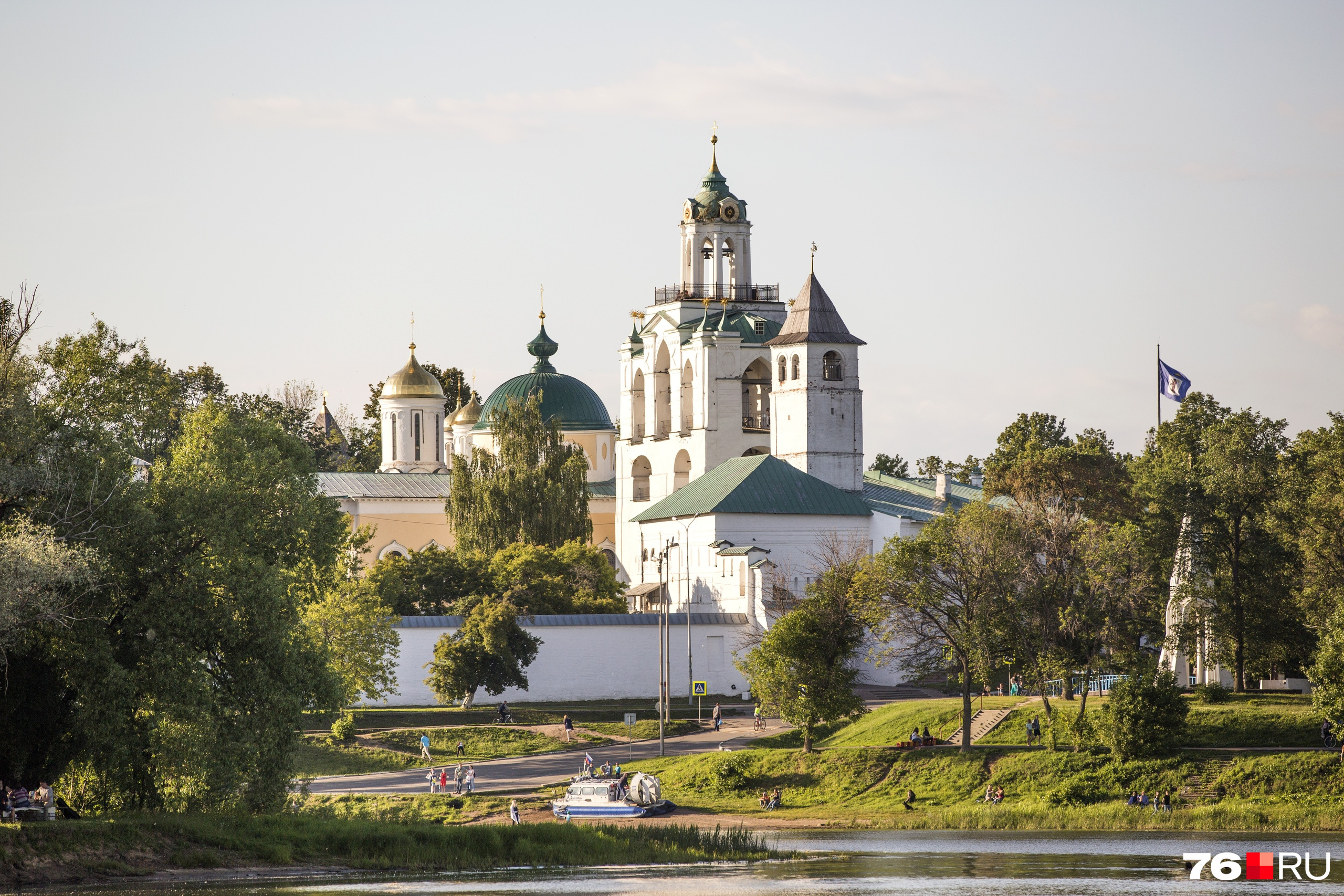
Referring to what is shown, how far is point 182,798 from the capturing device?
107ft

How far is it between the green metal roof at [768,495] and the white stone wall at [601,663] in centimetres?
532

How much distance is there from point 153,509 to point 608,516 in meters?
60.0

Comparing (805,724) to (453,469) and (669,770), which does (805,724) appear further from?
(453,469)

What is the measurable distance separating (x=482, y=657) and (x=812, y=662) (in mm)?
13995

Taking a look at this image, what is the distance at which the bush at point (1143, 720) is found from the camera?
42.7 metres

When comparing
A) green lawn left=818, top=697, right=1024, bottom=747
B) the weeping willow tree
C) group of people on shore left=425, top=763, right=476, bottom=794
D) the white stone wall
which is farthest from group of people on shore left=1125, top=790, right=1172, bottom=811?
the weeping willow tree

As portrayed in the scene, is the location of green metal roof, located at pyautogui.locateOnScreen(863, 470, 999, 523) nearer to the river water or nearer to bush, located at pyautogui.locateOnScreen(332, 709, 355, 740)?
bush, located at pyautogui.locateOnScreen(332, 709, 355, 740)

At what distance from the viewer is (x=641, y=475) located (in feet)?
292

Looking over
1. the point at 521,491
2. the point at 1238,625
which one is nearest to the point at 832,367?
the point at 521,491

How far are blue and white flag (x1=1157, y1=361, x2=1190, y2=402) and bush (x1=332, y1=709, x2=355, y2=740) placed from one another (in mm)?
27230

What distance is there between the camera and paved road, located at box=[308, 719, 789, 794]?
157 ft

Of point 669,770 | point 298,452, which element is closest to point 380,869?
point 298,452

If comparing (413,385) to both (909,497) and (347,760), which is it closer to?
(909,497)

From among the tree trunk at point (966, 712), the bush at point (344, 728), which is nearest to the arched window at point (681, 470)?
the bush at point (344, 728)
